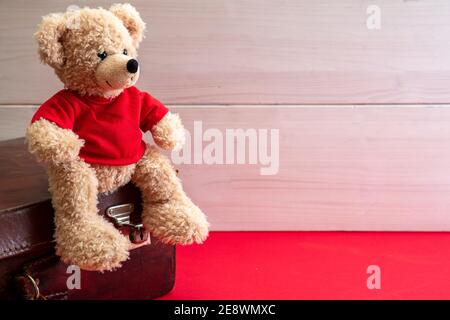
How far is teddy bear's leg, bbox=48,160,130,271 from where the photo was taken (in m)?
0.65

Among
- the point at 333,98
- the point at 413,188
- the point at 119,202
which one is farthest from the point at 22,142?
the point at 413,188

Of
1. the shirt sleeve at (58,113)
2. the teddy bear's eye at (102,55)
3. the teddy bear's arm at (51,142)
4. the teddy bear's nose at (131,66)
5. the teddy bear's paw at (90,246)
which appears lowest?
the teddy bear's paw at (90,246)

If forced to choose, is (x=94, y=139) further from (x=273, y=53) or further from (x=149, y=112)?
(x=273, y=53)

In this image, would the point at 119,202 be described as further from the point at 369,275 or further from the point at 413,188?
the point at 413,188

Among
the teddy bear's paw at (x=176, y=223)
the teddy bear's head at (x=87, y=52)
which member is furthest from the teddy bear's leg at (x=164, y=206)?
the teddy bear's head at (x=87, y=52)

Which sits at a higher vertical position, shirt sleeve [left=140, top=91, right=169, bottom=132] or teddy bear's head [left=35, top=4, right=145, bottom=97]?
teddy bear's head [left=35, top=4, right=145, bottom=97]

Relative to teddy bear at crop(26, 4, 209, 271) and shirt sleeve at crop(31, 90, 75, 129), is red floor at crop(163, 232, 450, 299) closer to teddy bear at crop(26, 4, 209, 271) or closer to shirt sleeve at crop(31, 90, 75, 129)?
teddy bear at crop(26, 4, 209, 271)

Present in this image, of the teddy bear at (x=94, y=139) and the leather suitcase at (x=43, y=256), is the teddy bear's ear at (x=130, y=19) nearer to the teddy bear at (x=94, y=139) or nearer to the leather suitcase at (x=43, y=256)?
the teddy bear at (x=94, y=139)

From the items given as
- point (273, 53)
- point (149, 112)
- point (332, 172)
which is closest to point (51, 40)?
point (149, 112)

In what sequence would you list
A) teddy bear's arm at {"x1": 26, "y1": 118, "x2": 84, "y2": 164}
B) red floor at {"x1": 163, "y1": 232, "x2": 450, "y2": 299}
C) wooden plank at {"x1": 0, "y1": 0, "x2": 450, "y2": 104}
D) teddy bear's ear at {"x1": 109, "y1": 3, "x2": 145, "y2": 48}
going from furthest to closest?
wooden plank at {"x1": 0, "y1": 0, "x2": 450, "y2": 104}
red floor at {"x1": 163, "y1": 232, "x2": 450, "y2": 299}
teddy bear's ear at {"x1": 109, "y1": 3, "x2": 145, "y2": 48}
teddy bear's arm at {"x1": 26, "y1": 118, "x2": 84, "y2": 164}

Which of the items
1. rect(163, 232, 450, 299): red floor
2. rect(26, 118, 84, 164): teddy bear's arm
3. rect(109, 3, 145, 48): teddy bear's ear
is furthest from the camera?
rect(163, 232, 450, 299): red floor

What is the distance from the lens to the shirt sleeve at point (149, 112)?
0.74 m

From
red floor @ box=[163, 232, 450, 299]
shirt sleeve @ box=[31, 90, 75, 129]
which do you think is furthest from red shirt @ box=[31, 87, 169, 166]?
red floor @ box=[163, 232, 450, 299]

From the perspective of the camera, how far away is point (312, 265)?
3.14 ft
